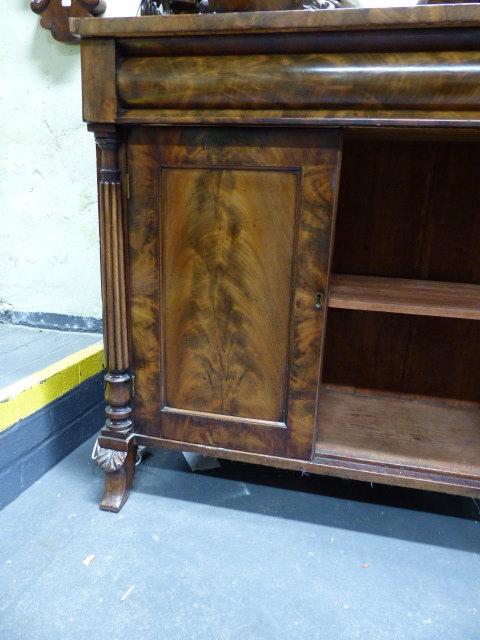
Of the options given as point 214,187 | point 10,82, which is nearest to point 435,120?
point 214,187

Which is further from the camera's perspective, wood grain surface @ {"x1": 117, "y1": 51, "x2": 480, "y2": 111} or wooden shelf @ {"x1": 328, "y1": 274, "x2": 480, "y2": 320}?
wooden shelf @ {"x1": 328, "y1": 274, "x2": 480, "y2": 320}

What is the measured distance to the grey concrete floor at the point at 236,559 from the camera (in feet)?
2.87

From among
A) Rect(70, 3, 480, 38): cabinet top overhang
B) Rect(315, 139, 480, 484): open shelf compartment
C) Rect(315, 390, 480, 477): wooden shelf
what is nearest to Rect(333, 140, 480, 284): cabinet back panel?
Rect(315, 139, 480, 484): open shelf compartment

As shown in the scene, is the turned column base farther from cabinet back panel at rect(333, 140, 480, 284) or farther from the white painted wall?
cabinet back panel at rect(333, 140, 480, 284)

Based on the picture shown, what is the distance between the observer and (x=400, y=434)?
1219 mm

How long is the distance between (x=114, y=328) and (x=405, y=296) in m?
0.68

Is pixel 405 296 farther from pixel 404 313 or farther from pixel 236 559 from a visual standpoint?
pixel 236 559

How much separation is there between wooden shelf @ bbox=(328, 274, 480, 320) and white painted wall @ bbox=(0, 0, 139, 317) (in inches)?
33.8

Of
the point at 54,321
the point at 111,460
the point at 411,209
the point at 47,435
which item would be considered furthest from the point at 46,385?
the point at 411,209

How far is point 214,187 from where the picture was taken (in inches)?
39.1

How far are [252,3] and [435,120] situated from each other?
45 centimetres

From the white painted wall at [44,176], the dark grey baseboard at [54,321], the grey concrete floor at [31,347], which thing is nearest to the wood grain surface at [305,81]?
the white painted wall at [44,176]

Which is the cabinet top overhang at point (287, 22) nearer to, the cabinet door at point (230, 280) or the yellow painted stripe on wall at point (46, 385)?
the cabinet door at point (230, 280)

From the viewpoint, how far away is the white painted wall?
4.89 feet
